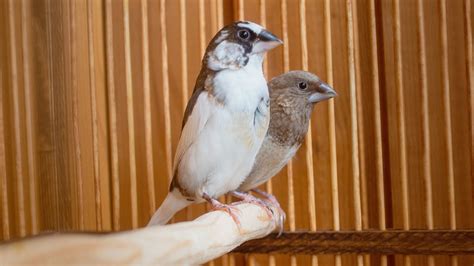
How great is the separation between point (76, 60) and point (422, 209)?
800mm

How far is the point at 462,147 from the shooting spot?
1.17 metres

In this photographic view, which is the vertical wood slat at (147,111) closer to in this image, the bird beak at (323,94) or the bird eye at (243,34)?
the bird eye at (243,34)

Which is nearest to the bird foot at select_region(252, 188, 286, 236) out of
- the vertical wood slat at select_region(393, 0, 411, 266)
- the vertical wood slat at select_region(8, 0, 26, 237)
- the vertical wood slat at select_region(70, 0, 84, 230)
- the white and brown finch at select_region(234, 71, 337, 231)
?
the white and brown finch at select_region(234, 71, 337, 231)

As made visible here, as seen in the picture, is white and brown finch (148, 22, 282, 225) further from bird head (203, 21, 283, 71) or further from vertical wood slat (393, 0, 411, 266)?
vertical wood slat (393, 0, 411, 266)

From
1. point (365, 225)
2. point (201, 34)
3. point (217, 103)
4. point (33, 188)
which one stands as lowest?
point (365, 225)

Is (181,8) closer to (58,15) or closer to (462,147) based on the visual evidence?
(58,15)

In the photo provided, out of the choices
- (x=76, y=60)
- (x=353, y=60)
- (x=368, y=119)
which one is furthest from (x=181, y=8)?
(x=368, y=119)

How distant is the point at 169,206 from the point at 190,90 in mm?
261

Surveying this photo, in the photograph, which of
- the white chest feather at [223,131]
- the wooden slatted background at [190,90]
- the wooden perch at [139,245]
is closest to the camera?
the wooden perch at [139,245]

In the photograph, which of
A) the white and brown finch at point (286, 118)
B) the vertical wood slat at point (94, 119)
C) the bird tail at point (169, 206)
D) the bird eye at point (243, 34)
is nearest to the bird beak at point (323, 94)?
the white and brown finch at point (286, 118)

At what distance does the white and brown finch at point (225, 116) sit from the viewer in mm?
932

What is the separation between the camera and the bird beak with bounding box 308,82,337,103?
3.52 ft

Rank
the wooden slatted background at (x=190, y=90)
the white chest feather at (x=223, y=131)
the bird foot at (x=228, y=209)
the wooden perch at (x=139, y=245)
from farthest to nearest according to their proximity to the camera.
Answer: the wooden slatted background at (x=190, y=90) < the white chest feather at (x=223, y=131) < the bird foot at (x=228, y=209) < the wooden perch at (x=139, y=245)

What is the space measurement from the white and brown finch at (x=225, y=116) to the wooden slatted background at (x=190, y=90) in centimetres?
12
